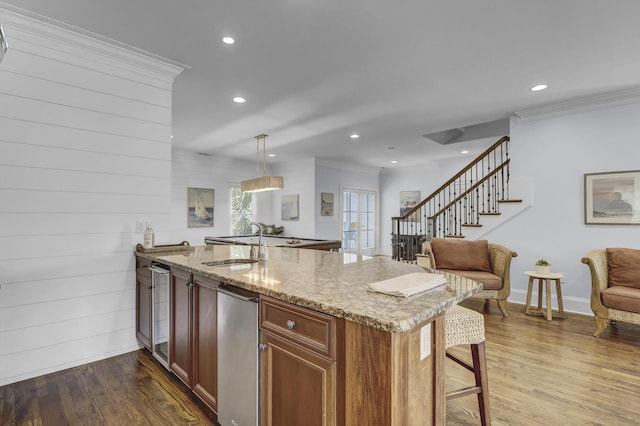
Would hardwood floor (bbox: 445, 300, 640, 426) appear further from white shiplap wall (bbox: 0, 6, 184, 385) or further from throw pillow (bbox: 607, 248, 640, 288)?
white shiplap wall (bbox: 0, 6, 184, 385)

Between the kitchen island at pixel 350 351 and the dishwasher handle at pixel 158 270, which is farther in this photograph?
the dishwasher handle at pixel 158 270

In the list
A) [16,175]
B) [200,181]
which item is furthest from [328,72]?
[200,181]

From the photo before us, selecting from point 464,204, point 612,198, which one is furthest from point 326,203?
point 612,198

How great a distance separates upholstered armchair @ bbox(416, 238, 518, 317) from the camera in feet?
12.5

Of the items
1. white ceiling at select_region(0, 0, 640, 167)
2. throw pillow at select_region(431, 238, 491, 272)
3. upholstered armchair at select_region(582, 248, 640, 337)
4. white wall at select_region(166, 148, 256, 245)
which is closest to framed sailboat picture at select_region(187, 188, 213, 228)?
white wall at select_region(166, 148, 256, 245)

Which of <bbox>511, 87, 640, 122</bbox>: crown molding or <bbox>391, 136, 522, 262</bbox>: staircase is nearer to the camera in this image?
<bbox>511, 87, 640, 122</bbox>: crown molding

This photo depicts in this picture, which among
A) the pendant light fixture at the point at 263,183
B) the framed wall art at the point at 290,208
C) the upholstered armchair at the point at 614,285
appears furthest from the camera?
the framed wall art at the point at 290,208

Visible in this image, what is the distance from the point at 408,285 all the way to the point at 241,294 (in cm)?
84

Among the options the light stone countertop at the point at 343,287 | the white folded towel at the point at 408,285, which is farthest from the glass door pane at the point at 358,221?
the white folded towel at the point at 408,285

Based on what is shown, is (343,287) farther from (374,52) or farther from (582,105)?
(582,105)

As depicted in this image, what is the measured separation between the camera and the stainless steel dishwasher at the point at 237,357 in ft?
4.93

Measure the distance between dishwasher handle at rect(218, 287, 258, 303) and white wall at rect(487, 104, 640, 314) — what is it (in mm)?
4284

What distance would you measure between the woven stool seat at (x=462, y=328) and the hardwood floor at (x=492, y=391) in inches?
24.2

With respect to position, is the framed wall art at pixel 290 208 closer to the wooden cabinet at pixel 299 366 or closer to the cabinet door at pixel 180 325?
the cabinet door at pixel 180 325
